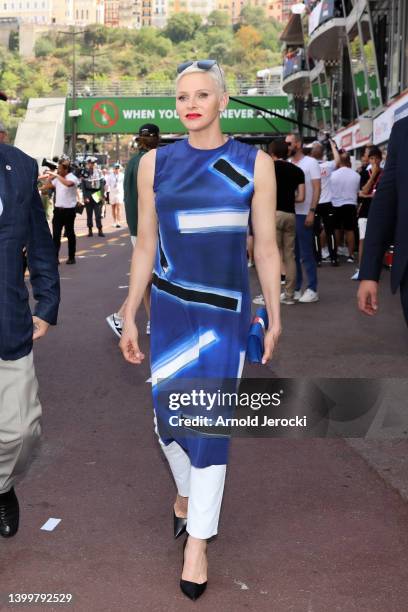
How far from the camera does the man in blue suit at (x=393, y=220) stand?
3.26 metres

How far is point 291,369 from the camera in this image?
23.5 ft

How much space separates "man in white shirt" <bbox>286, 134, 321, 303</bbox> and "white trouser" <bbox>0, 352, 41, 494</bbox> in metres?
7.41

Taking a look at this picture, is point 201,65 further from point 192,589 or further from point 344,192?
point 344,192

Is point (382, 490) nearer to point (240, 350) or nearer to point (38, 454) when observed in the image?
point (240, 350)

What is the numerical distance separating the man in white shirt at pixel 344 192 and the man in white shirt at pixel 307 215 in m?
4.03

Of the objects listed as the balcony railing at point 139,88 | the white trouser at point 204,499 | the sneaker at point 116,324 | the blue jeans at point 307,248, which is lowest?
the balcony railing at point 139,88

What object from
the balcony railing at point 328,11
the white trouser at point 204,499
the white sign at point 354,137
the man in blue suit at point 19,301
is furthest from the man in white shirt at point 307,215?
the balcony railing at point 328,11

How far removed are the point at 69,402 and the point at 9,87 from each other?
201336 mm

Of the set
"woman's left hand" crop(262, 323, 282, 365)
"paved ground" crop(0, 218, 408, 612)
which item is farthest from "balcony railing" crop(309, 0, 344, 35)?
"woman's left hand" crop(262, 323, 282, 365)

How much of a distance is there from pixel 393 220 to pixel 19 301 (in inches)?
58.1

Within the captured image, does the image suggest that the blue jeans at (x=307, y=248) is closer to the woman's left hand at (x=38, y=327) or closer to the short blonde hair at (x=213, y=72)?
the woman's left hand at (x=38, y=327)

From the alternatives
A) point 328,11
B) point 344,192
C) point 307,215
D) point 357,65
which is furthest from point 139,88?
point 307,215

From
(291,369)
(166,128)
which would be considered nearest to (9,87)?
(166,128)

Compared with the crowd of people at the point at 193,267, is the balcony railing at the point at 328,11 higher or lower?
higher
